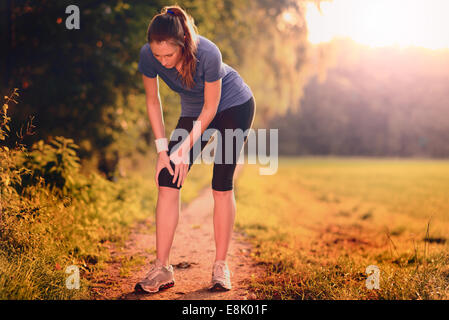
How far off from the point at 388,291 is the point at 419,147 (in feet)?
127

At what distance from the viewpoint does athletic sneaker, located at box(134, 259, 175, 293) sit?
238 centimetres

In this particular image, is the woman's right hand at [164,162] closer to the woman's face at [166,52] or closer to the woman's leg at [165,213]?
the woman's leg at [165,213]

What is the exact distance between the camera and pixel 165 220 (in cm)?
247

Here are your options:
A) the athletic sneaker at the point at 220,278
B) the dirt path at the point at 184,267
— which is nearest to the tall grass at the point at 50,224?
the dirt path at the point at 184,267

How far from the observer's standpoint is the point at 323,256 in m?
3.29

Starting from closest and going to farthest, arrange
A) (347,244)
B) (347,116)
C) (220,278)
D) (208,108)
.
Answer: (208,108) → (220,278) → (347,244) → (347,116)

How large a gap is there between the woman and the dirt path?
0.34 feet

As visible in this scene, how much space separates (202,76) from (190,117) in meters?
0.36

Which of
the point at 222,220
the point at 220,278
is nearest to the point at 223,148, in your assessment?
the point at 222,220

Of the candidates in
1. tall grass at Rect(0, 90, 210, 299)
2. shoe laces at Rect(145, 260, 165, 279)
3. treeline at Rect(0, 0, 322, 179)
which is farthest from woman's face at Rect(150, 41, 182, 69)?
treeline at Rect(0, 0, 322, 179)

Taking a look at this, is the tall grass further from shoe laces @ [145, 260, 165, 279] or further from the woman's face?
the woman's face

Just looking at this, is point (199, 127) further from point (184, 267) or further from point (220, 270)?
point (184, 267)
